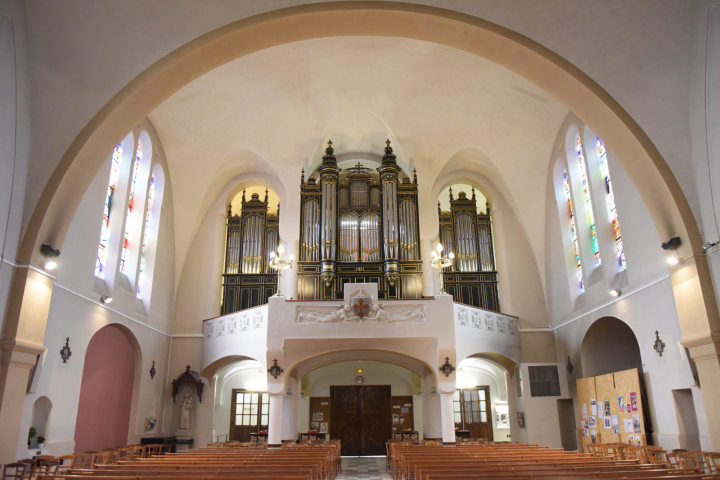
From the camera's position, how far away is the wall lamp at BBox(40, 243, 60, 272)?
31.5 ft

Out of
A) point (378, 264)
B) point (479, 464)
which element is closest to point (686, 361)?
point (479, 464)

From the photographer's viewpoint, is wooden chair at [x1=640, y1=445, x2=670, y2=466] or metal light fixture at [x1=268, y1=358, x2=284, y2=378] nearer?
wooden chair at [x1=640, y1=445, x2=670, y2=466]

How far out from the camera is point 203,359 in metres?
17.4

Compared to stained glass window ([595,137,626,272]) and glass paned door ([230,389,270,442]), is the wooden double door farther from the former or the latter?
stained glass window ([595,137,626,272])

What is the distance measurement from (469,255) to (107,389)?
479 inches

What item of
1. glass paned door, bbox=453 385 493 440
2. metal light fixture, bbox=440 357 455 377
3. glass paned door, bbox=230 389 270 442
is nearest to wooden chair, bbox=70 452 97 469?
metal light fixture, bbox=440 357 455 377

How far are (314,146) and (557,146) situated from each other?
7864mm

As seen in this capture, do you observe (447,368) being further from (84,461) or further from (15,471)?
(15,471)

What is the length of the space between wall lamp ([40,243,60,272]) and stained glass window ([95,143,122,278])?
11.3 ft

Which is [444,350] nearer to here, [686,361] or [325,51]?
[686,361]

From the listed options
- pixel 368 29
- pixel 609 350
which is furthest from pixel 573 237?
pixel 368 29

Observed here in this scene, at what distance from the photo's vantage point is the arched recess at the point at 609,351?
50.3 ft

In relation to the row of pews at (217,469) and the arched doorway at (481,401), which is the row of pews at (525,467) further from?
the arched doorway at (481,401)

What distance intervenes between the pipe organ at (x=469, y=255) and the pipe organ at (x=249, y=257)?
623cm
